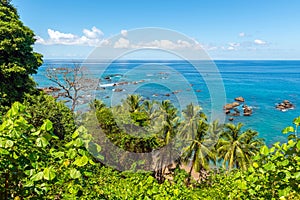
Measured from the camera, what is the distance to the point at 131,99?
23.1 m

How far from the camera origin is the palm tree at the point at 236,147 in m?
23.5

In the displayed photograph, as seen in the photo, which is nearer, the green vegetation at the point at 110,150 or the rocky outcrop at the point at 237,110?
the green vegetation at the point at 110,150

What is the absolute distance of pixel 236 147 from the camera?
941 inches

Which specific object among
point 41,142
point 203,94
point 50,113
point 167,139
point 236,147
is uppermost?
point 41,142

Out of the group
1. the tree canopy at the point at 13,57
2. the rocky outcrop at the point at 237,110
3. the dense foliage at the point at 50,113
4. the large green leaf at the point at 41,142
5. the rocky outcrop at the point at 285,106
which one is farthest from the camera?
the rocky outcrop at the point at 285,106

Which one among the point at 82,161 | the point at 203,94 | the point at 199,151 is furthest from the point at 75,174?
the point at 203,94

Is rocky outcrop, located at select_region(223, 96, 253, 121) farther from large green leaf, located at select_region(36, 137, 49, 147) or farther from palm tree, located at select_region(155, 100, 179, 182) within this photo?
large green leaf, located at select_region(36, 137, 49, 147)

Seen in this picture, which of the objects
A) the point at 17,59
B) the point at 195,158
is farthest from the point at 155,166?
the point at 17,59

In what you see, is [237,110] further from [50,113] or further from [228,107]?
[50,113]

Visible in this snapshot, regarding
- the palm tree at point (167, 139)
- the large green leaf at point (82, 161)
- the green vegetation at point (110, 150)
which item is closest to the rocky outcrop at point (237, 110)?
the green vegetation at point (110, 150)

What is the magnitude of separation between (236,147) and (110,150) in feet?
38.6

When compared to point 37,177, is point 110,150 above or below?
below

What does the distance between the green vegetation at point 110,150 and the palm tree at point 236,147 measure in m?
0.08

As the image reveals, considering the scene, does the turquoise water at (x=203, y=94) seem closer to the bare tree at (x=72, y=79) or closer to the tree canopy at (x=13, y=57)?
the bare tree at (x=72, y=79)
